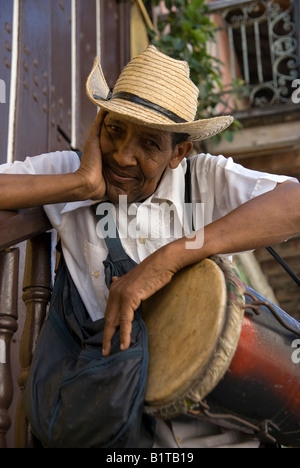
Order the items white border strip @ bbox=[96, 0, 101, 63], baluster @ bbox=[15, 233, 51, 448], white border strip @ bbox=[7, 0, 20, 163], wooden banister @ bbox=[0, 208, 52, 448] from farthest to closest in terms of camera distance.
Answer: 1. white border strip @ bbox=[96, 0, 101, 63]
2. white border strip @ bbox=[7, 0, 20, 163]
3. baluster @ bbox=[15, 233, 51, 448]
4. wooden banister @ bbox=[0, 208, 52, 448]

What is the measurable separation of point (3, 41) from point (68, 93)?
901 millimetres

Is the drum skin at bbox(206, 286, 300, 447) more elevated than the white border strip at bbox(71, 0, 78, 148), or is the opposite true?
the white border strip at bbox(71, 0, 78, 148)

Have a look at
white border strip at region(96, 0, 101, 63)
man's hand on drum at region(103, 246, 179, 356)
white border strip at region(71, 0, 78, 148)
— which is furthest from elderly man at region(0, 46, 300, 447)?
white border strip at region(96, 0, 101, 63)

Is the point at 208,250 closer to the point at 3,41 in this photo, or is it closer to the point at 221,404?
the point at 221,404

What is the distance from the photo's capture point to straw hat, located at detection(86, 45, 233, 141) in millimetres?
2146

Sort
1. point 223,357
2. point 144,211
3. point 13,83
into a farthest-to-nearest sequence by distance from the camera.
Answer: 1. point 13,83
2. point 144,211
3. point 223,357

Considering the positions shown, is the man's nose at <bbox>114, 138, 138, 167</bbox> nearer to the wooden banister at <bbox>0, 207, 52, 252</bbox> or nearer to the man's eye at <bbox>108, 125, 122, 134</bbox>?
the man's eye at <bbox>108, 125, 122, 134</bbox>

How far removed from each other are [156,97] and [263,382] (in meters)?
1.06

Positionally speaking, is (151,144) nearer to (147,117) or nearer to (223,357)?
(147,117)

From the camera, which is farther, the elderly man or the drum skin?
the elderly man

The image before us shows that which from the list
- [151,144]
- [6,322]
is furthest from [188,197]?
[6,322]

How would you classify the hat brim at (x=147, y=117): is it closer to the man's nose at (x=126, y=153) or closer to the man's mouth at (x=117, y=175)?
the man's nose at (x=126, y=153)

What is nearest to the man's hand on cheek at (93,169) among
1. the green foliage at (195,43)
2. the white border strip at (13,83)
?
the white border strip at (13,83)

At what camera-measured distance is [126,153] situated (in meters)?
2.18
